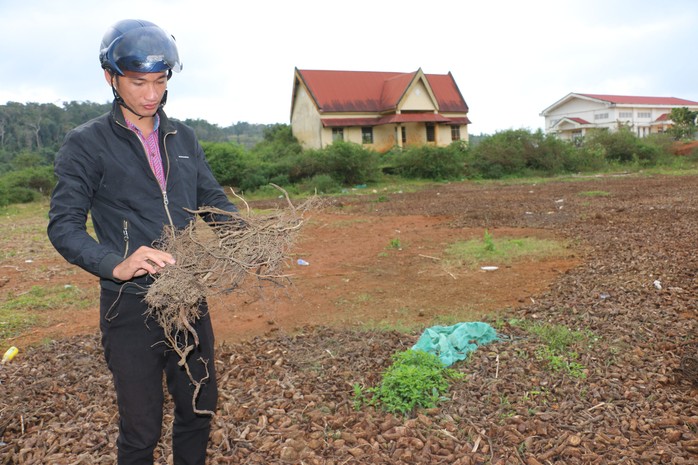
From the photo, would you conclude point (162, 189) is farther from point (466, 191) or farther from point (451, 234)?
point (466, 191)

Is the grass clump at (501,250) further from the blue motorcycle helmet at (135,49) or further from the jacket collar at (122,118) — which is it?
the blue motorcycle helmet at (135,49)

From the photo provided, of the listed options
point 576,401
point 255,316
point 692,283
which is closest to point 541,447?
point 576,401

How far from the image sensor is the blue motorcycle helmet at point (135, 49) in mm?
2080

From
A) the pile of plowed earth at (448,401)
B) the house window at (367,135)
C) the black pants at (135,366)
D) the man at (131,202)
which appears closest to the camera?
the man at (131,202)

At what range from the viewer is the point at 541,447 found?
2934 millimetres

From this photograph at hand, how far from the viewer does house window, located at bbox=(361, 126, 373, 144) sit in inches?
1209

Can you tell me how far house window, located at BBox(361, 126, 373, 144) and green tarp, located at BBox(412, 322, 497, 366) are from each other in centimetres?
2689

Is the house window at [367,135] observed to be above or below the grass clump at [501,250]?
above

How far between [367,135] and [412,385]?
2837cm

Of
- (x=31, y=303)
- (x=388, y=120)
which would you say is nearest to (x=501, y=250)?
(x=31, y=303)

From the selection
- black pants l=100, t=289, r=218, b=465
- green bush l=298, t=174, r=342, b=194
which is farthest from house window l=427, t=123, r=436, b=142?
black pants l=100, t=289, r=218, b=465

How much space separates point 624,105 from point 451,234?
4181cm

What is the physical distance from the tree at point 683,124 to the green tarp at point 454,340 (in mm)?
38394

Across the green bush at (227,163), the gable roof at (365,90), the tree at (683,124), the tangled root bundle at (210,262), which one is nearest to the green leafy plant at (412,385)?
the tangled root bundle at (210,262)
